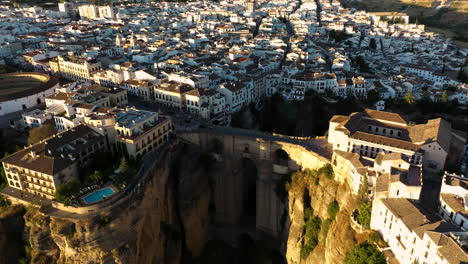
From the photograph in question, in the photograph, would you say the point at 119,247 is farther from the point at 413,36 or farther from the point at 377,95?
the point at 413,36

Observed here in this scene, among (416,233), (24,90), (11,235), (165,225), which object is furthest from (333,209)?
(24,90)

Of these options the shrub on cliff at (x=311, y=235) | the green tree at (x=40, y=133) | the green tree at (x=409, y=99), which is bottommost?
the shrub on cliff at (x=311, y=235)

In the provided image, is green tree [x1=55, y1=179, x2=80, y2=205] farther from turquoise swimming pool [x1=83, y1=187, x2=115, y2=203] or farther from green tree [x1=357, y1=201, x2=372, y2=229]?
green tree [x1=357, y1=201, x2=372, y2=229]

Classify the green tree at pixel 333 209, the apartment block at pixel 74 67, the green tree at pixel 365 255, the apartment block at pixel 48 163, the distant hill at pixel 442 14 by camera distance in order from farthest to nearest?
the distant hill at pixel 442 14 → the apartment block at pixel 74 67 → the green tree at pixel 333 209 → the apartment block at pixel 48 163 → the green tree at pixel 365 255

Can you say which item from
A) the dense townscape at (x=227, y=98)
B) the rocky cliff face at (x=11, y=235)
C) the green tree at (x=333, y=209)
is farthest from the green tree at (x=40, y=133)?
the green tree at (x=333, y=209)

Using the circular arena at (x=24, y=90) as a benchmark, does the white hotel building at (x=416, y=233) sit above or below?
below

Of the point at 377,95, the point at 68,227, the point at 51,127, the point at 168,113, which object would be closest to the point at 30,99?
the point at 51,127

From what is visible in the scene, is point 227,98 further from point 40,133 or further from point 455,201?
point 455,201

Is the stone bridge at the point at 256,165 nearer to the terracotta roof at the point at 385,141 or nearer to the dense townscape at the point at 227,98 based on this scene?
the dense townscape at the point at 227,98
